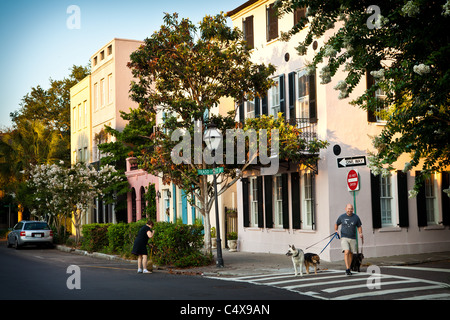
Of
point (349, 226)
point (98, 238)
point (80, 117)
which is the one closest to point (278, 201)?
point (349, 226)

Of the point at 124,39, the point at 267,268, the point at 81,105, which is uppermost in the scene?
the point at 124,39

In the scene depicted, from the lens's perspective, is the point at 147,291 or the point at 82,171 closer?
the point at 147,291

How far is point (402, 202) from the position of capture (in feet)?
69.7

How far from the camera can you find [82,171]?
33.3m

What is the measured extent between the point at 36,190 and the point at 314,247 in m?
22.8

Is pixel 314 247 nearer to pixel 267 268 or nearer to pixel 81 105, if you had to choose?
pixel 267 268

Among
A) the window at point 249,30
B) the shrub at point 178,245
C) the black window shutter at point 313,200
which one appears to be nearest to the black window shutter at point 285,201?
the black window shutter at point 313,200

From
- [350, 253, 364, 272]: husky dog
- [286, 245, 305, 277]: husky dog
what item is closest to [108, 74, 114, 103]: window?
[286, 245, 305, 277]: husky dog

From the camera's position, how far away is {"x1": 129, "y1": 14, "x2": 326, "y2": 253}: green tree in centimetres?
1922

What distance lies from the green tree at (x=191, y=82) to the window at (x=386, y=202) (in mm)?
3916

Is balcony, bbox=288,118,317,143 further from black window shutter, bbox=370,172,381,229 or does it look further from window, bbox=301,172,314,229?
black window shutter, bbox=370,172,381,229

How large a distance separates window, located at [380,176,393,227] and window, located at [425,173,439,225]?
64.9 inches

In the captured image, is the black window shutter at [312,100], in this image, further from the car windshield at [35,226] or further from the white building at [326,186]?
the car windshield at [35,226]
